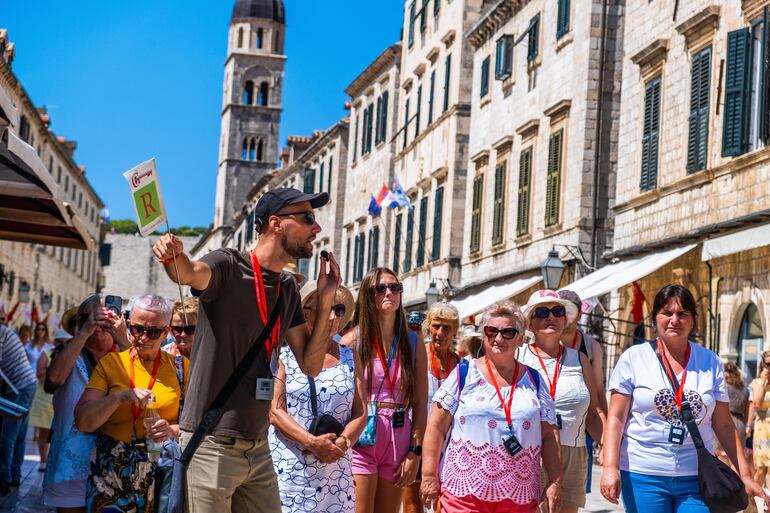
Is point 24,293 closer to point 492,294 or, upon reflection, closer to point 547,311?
point 492,294

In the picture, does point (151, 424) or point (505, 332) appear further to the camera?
point (505, 332)

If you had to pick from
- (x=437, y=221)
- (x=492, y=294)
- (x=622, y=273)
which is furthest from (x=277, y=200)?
(x=437, y=221)

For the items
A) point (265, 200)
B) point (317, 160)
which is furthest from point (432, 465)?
point (317, 160)

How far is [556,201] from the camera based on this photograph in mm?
23672

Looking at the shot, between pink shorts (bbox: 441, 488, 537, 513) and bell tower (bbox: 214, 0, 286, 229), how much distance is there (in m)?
86.3

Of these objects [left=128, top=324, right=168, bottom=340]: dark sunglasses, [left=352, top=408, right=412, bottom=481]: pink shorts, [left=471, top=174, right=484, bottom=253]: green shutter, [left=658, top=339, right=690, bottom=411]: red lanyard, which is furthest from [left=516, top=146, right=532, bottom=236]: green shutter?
[left=128, top=324, right=168, bottom=340]: dark sunglasses

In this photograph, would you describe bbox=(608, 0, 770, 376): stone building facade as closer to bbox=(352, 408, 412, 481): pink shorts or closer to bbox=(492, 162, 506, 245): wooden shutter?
bbox=(492, 162, 506, 245): wooden shutter

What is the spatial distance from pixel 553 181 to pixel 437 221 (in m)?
8.57

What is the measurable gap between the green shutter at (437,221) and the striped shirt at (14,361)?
19872 millimetres

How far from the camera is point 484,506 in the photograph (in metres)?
6.48

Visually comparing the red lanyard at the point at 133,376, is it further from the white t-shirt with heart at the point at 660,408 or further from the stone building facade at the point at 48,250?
the stone building facade at the point at 48,250

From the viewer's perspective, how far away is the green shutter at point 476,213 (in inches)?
1133

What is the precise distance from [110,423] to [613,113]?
17.5 metres

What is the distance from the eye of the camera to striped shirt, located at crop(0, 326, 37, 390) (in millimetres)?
11859
